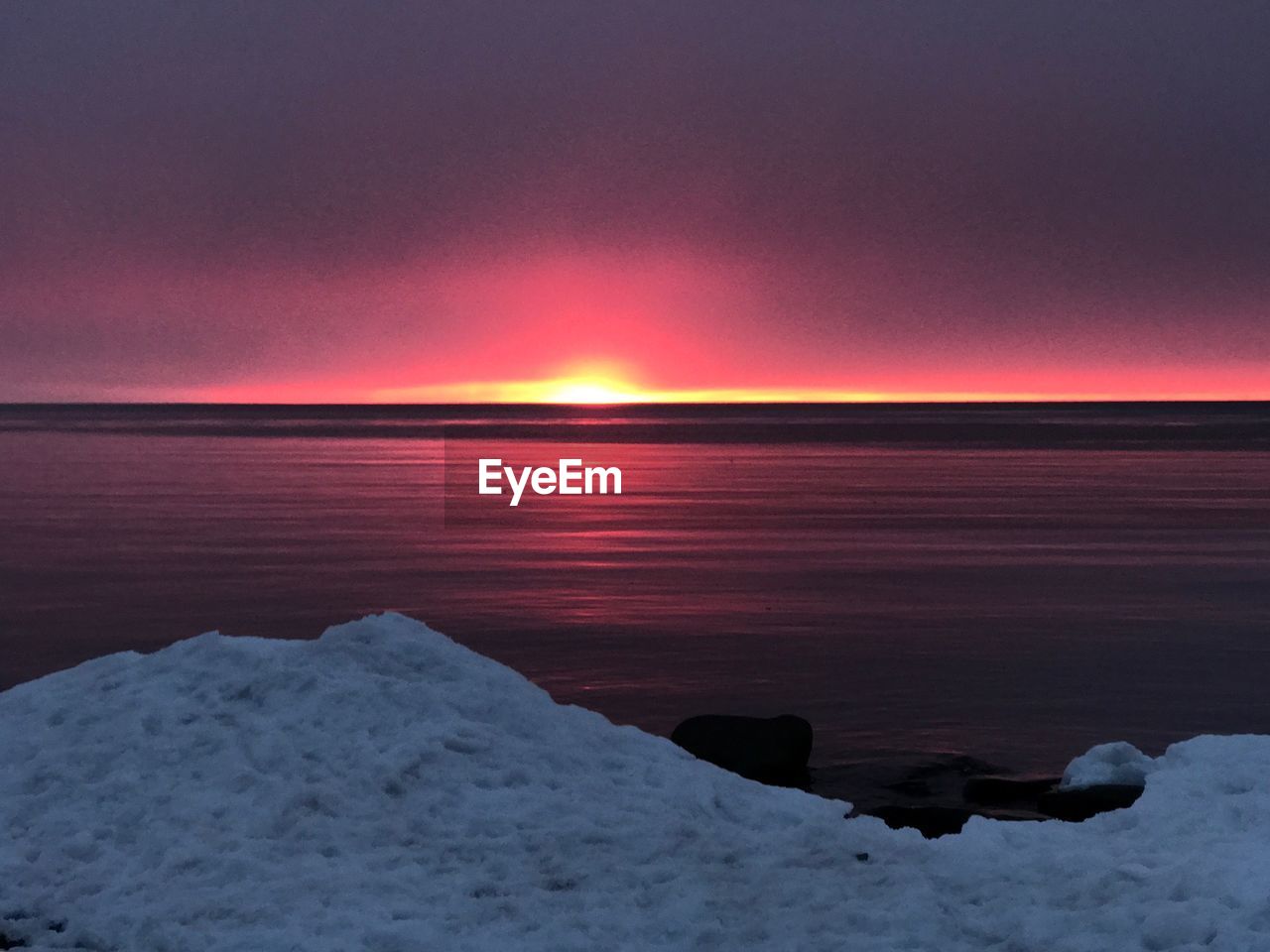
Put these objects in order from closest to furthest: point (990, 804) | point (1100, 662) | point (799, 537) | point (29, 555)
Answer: point (990, 804) → point (1100, 662) → point (29, 555) → point (799, 537)

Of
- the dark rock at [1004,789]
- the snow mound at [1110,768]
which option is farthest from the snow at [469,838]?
the dark rock at [1004,789]

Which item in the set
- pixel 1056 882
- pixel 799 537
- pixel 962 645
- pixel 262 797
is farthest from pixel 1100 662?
pixel 799 537

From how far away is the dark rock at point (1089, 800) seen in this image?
1259cm

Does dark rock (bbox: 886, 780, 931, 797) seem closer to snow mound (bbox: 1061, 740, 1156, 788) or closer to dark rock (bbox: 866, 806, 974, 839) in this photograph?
dark rock (bbox: 866, 806, 974, 839)

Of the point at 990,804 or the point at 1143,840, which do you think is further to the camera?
the point at 990,804

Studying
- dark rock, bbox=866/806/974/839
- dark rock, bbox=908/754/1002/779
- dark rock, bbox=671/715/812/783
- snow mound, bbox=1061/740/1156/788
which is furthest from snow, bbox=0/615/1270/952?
dark rock, bbox=908/754/1002/779

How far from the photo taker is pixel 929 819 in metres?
12.6

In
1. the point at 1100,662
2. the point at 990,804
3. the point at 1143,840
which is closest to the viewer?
the point at 1143,840

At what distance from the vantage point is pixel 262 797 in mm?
9750

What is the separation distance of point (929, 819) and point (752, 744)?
2.64 m

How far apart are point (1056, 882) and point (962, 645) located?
1421 centimetres

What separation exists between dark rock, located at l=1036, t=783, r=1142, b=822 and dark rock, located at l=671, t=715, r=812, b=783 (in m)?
2.67

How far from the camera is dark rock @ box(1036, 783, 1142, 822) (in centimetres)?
1259

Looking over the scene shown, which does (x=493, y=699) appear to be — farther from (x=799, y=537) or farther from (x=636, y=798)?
(x=799, y=537)
